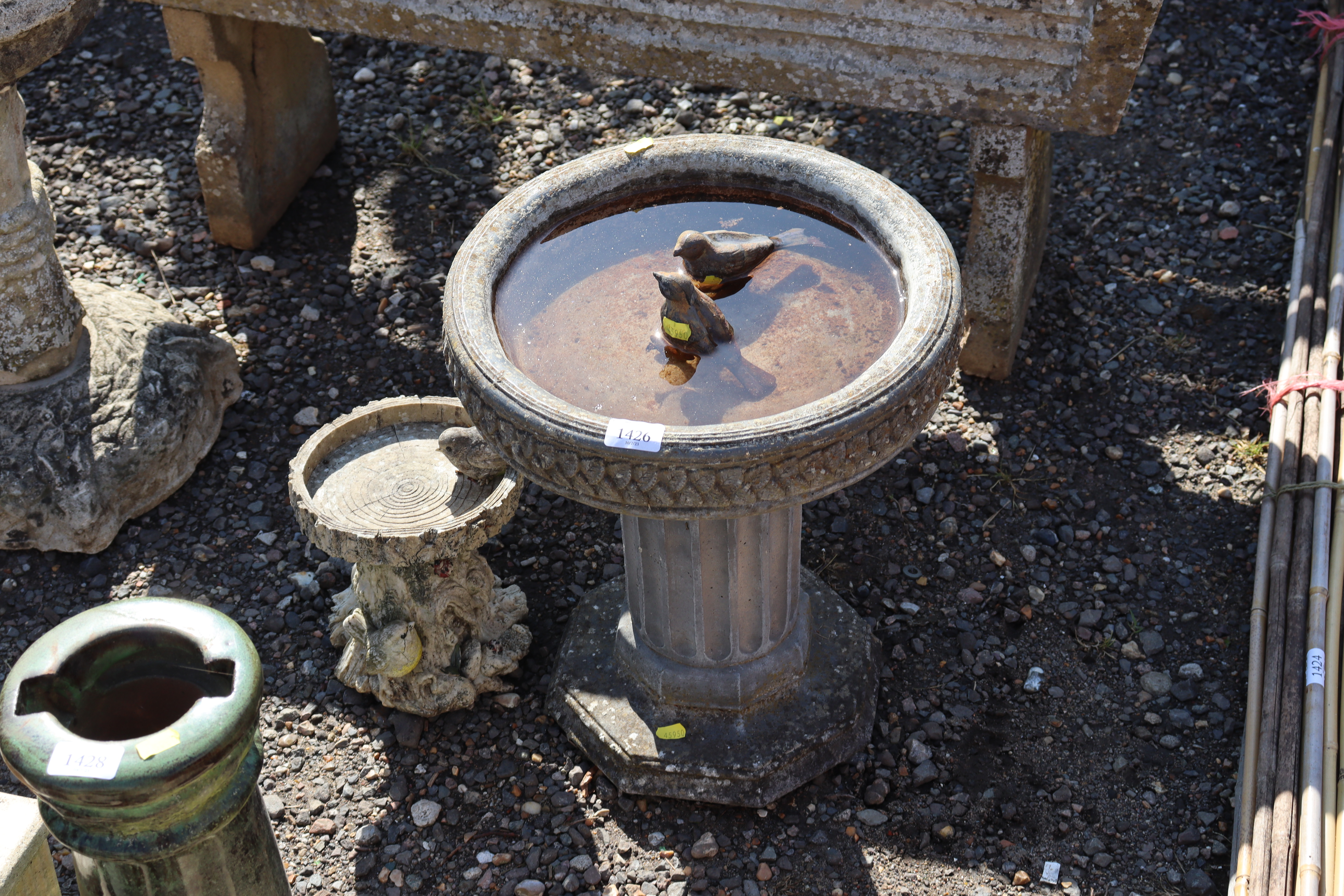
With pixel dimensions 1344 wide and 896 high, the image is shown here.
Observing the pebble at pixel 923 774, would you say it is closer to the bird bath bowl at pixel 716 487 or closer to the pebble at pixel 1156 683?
the bird bath bowl at pixel 716 487

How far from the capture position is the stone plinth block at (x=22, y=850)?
236 cm

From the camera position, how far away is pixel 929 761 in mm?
3176

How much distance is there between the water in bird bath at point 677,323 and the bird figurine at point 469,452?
1.23ft

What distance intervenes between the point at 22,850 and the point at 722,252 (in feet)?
6.30

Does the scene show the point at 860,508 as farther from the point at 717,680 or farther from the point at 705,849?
the point at 705,849

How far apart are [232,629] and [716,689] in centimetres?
136

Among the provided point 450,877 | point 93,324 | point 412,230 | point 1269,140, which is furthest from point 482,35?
point 1269,140

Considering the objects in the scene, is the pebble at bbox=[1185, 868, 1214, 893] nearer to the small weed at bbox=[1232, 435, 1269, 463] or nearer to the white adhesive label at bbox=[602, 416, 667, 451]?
the small weed at bbox=[1232, 435, 1269, 463]

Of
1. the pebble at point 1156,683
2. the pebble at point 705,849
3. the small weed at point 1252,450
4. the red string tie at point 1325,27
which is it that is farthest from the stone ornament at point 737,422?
the red string tie at point 1325,27

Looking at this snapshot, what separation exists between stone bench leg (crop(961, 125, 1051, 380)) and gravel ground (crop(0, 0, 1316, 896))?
0.16m

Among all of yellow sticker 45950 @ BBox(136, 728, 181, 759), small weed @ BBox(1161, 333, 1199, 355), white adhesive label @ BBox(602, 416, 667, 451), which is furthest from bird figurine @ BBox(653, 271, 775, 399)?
small weed @ BBox(1161, 333, 1199, 355)

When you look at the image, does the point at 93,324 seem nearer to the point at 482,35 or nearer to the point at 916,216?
Result: the point at 482,35

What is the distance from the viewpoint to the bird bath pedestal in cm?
362

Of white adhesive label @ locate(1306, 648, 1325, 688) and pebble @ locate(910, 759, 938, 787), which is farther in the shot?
pebble @ locate(910, 759, 938, 787)
